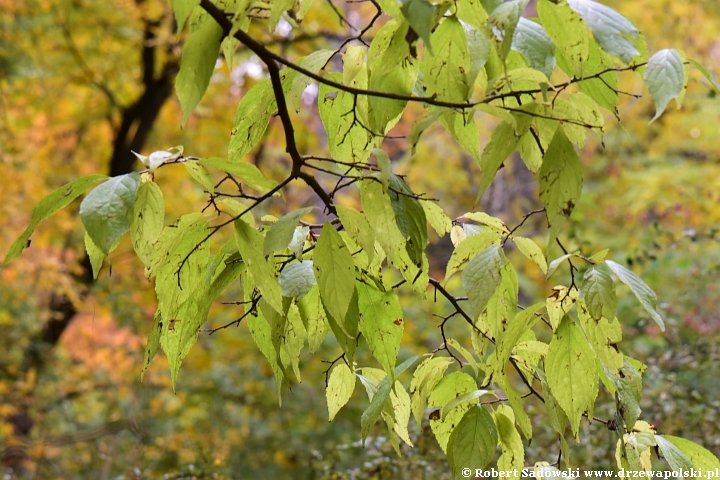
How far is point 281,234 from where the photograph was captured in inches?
25.3

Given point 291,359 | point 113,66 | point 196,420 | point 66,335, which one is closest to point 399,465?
point 291,359

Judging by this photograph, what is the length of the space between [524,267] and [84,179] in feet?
22.8

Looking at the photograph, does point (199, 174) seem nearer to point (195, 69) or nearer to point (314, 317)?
point (195, 69)

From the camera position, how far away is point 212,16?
0.66m

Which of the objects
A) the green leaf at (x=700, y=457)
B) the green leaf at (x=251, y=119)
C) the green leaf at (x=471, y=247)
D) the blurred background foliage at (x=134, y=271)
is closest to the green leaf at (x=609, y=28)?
the green leaf at (x=471, y=247)

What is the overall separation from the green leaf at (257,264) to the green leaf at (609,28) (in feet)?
1.18

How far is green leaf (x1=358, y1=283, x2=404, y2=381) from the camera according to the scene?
748 mm

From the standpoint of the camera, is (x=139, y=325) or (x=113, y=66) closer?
(x=139, y=325)

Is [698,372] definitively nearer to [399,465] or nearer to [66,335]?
[399,465]

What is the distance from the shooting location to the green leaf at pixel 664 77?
579 mm

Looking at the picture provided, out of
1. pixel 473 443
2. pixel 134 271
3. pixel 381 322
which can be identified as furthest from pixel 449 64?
pixel 134 271

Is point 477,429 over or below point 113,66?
below

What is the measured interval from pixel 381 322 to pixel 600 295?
0.23 metres

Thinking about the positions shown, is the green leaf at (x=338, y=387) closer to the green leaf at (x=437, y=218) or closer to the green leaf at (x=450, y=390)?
the green leaf at (x=450, y=390)
